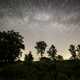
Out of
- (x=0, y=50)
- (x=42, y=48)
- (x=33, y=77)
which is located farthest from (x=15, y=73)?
(x=42, y=48)

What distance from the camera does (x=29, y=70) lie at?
37.4 meters

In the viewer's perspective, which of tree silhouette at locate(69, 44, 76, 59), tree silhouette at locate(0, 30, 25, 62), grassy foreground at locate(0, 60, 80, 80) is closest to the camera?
grassy foreground at locate(0, 60, 80, 80)

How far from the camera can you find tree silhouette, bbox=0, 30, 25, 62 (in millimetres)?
78438

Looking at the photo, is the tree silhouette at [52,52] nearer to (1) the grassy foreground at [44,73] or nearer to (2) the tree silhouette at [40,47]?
(2) the tree silhouette at [40,47]

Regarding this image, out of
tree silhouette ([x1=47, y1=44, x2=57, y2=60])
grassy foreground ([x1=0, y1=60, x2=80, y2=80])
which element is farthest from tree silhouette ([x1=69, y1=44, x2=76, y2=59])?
grassy foreground ([x1=0, y1=60, x2=80, y2=80])

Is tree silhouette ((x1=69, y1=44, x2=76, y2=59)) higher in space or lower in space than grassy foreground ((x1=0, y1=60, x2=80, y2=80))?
higher

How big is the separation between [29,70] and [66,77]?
Answer: 981cm

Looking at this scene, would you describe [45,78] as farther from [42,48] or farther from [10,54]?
[42,48]

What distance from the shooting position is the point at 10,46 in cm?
8138

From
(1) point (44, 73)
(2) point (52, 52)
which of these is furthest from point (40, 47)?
(1) point (44, 73)

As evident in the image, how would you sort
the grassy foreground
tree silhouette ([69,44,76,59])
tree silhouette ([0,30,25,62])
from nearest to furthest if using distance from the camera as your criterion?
1. the grassy foreground
2. tree silhouette ([0,30,25,62])
3. tree silhouette ([69,44,76,59])

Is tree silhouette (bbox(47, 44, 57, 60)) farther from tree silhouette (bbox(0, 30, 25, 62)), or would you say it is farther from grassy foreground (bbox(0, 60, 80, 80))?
grassy foreground (bbox(0, 60, 80, 80))

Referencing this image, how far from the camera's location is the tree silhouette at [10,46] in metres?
78.4

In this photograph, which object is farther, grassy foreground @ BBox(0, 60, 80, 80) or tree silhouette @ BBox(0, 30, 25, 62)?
tree silhouette @ BBox(0, 30, 25, 62)
